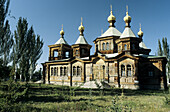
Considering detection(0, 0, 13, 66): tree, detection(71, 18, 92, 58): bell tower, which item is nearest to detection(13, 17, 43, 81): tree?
detection(0, 0, 13, 66): tree

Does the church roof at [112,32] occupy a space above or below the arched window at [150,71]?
above

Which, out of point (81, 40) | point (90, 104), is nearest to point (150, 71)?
point (81, 40)

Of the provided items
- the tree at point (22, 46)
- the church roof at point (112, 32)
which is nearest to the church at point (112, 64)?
the church roof at point (112, 32)

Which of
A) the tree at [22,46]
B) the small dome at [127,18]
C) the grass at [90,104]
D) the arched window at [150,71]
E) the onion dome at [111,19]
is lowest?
the grass at [90,104]

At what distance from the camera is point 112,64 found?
1916 centimetres

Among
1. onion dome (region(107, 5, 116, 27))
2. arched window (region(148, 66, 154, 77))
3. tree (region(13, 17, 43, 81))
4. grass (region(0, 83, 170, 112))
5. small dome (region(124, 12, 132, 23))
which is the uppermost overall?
onion dome (region(107, 5, 116, 27))

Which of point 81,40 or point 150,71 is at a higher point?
point 81,40

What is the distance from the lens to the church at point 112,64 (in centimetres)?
1759

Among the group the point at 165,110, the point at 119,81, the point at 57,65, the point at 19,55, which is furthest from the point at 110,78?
the point at 19,55

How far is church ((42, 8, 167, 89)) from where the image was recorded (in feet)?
57.7

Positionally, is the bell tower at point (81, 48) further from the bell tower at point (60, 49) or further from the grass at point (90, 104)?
the grass at point (90, 104)

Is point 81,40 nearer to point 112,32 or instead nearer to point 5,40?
point 112,32

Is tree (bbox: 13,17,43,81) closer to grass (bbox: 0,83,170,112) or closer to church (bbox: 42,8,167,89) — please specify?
church (bbox: 42,8,167,89)

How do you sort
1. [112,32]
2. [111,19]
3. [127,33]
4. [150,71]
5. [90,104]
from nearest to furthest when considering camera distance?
[90,104], [150,71], [127,33], [112,32], [111,19]
